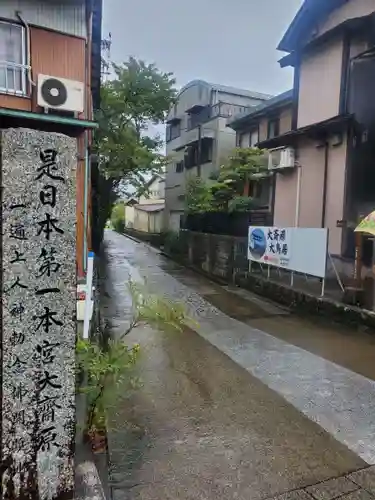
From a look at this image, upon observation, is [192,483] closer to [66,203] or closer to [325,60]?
[66,203]

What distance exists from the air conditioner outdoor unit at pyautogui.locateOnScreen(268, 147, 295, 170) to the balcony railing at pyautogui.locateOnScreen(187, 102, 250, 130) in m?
9.35

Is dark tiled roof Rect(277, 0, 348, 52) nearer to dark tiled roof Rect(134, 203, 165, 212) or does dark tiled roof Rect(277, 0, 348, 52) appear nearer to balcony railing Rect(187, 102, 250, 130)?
balcony railing Rect(187, 102, 250, 130)

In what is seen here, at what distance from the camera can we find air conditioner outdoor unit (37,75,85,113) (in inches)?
296

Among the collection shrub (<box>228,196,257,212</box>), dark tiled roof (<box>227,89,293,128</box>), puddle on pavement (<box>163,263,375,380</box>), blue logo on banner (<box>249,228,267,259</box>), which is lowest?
puddle on pavement (<box>163,263,375,380</box>)

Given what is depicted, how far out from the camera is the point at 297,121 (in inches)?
538

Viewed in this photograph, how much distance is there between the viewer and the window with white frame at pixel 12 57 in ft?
25.2

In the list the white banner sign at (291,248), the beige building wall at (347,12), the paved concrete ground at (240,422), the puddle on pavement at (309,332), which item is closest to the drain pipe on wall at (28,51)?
the paved concrete ground at (240,422)

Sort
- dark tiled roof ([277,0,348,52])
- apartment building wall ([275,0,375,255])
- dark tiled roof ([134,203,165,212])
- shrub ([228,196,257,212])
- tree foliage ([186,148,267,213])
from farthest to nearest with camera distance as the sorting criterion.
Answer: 1. dark tiled roof ([134,203,165,212])
2. tree foliage ([186,148,267,213])
3. shrub ([228,196,257,212])
4. dark tiled roof ([277,0,348,52])
5. apartment building wall ([275,0,375,255])

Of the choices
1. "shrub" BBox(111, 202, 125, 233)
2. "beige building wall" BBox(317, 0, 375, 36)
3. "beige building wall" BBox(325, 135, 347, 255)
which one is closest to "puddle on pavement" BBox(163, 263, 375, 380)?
"beige building wall" BBox(325, 135, 347, 255)

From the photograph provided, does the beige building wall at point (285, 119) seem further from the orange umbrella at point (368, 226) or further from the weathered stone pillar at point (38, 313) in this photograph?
the weathered stone pillar at point (38, 313)

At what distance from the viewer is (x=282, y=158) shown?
13.6m

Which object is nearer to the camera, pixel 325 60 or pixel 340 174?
pixel 340 174

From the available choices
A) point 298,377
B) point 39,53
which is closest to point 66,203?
point 298,377

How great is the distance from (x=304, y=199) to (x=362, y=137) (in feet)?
8.85
